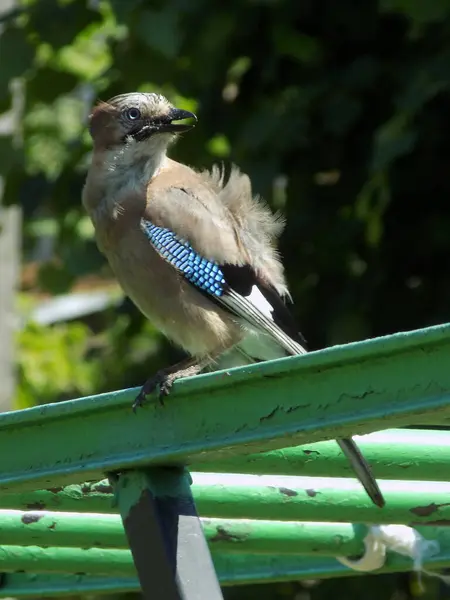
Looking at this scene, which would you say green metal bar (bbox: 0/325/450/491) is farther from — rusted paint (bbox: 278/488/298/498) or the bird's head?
the bird's head

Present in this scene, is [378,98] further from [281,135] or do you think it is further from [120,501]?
[120,501]

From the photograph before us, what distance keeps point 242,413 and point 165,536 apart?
0.22 m

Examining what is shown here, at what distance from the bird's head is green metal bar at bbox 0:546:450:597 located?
57.5 inches

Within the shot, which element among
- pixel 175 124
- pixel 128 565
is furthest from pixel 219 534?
pixel 175 124

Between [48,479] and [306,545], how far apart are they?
868 mm

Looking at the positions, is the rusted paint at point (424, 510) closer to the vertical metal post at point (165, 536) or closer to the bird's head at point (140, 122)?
the vertical metal post at point (165, 536)

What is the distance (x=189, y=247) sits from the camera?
383cm

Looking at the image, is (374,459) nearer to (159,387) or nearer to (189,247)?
(159,387)

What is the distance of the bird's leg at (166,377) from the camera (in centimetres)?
205

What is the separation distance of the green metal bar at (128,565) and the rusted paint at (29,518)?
29 cm

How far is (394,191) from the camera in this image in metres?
4.71

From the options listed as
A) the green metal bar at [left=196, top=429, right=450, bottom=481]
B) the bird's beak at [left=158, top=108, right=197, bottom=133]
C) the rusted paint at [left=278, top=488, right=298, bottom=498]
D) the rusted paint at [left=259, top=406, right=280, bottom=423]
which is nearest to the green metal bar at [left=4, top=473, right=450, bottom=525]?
the rusted paint at [left=278, top=488, right=298, bottom=498]

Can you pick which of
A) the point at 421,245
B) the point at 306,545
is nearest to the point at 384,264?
the point at 421,245

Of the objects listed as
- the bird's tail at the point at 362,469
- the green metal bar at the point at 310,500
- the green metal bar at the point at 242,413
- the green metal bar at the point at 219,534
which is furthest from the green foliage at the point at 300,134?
the green metal bar at the point at 242,413
